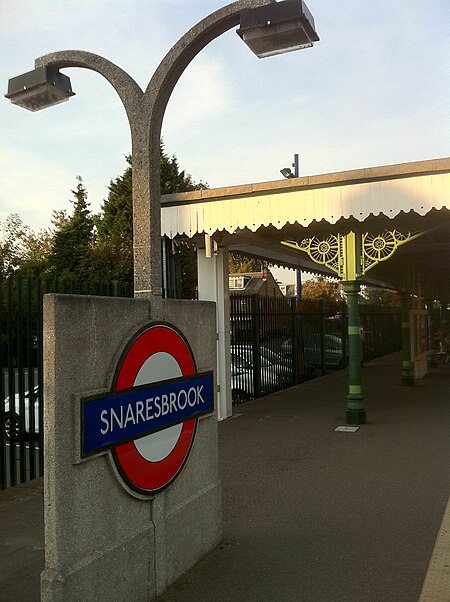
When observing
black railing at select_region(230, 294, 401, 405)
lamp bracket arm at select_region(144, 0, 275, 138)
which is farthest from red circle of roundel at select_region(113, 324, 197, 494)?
black railing at select_region(230, 294, 401, 405)

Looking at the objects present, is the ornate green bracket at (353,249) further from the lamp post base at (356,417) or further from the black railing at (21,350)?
the black railing at (21,350)

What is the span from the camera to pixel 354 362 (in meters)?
9.43

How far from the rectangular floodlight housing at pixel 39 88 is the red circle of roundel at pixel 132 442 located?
6.88 ft

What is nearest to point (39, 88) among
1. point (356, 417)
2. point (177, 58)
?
point (177, 58)

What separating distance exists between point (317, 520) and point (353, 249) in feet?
17.2

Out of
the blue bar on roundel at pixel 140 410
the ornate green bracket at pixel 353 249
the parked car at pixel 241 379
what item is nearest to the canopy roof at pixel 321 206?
the ornate green bracket at pixel 353 249

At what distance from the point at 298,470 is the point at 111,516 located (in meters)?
3.84

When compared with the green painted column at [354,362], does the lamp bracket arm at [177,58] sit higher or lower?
higher

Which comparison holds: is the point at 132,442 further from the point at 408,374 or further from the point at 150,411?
the point at 408,374

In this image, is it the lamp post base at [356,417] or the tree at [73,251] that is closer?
the lamp post base at [356,417]

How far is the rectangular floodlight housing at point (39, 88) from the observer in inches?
173

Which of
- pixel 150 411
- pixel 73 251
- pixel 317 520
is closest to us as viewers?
pixel 150 411

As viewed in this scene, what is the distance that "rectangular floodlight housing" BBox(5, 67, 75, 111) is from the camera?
439 cm

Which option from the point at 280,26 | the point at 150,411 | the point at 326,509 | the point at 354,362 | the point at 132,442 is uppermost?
the point at 280,26
